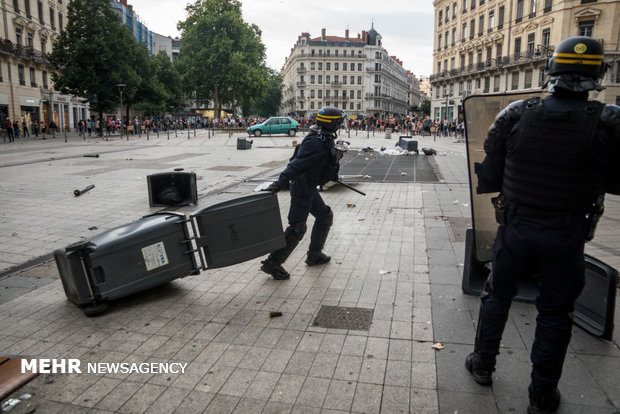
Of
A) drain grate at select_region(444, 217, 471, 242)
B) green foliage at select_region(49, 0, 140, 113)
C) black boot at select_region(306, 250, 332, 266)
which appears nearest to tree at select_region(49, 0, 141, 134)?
green foliage at select_region(49, 0, 140, 113)

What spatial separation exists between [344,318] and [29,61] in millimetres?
48102

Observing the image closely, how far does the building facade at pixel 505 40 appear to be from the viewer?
42656 mm

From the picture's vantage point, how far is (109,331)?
12.6 feet

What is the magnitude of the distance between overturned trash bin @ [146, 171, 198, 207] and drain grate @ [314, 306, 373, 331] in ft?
18.6

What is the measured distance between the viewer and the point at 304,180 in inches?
193

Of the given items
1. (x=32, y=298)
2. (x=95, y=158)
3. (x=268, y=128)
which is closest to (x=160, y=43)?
(x=268, y=128)

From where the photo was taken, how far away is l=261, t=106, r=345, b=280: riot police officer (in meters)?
4.85

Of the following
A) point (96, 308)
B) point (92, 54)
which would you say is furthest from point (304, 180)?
point (92, 54)

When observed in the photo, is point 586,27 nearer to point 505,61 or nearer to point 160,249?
point 505,61

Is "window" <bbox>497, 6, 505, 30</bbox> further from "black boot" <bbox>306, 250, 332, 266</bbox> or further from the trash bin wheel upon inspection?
the trash bin wheel

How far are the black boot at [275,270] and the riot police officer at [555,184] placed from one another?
2.65 meters

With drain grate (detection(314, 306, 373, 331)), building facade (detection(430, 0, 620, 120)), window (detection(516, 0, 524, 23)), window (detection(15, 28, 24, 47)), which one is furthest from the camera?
window (detection(516, 0, 524, 23))

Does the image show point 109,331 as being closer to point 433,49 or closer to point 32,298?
Result: point 32,298

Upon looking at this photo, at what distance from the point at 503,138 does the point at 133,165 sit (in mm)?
15075
